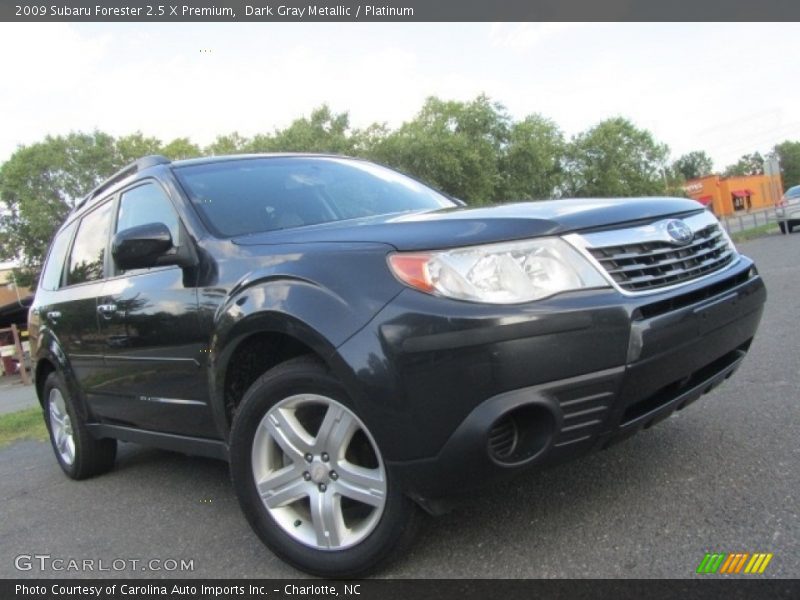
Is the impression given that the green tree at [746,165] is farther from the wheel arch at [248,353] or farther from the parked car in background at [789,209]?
the wheel arch at [248,353]

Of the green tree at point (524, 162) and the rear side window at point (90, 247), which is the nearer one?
the rear side window at point (90, 247)

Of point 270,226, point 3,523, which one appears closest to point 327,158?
point 270,226

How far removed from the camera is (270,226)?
318 cm

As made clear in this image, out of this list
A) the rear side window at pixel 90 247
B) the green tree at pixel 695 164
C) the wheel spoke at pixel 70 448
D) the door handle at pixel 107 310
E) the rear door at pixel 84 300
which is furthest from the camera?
the green tree at pixel 695 164

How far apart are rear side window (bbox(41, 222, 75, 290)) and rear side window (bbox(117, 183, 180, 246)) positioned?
1090 millimetres

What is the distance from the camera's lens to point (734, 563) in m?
2.21

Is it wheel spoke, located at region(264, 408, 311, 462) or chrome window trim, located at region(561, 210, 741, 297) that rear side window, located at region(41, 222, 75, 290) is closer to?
wheel spoke, located at region(264, 408, 311, 462)

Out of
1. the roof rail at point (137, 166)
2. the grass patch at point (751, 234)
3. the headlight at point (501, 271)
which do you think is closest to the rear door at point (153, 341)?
the roof rail at point (137, 166)

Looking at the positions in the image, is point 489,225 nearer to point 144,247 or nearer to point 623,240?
point 623,240

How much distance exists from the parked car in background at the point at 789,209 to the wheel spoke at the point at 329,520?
883 inches

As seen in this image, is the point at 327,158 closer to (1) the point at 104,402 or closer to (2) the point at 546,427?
(1) the point at 104,402

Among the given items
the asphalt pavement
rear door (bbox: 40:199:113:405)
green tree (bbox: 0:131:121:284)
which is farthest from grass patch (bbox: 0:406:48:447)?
green tree (bbox: 0:131:121:284)

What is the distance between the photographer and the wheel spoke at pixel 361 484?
7.81 ft

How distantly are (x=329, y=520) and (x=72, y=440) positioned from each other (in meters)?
2.82
